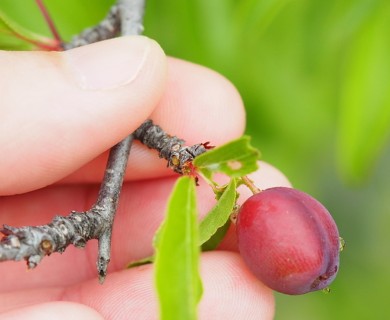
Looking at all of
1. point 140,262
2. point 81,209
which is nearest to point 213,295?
point 140,262

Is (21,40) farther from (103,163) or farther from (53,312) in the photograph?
(53,312)

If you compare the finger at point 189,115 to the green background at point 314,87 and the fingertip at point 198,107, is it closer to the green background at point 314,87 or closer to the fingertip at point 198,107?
the fingertip at point 198,107

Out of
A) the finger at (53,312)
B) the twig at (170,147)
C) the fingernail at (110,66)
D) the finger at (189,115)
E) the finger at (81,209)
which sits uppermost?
the fingernail at (110,66)

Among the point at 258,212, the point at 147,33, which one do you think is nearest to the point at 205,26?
the point at 147,33

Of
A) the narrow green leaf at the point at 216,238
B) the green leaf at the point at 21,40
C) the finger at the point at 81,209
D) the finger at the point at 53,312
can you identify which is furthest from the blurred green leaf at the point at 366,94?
the finger at the point at 53,312

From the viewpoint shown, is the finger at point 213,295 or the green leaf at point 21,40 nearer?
the finger at point 213,295

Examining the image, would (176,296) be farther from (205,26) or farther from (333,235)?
(205,26)

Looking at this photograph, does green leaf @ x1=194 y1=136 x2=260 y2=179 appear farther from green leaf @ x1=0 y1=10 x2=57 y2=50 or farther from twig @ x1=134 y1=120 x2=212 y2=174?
green leaf @ x1=0 y1=10 x2=57 y2=50
